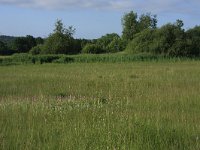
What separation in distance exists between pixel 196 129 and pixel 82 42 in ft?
283

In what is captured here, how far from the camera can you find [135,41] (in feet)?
203

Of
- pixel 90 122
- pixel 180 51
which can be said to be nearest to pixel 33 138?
pixel 90 122

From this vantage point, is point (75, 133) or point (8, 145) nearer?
point (8, 145)

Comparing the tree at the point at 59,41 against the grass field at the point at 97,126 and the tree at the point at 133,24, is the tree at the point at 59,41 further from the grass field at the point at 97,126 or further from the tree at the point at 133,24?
the grass field at the point at 97,126

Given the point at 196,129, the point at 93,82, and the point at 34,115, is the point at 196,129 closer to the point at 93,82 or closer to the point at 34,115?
the point at 34,115

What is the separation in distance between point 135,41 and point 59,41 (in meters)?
14.6

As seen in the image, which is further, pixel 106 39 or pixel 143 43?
pixel 106 39

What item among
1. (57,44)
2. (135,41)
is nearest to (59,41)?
(57,44)

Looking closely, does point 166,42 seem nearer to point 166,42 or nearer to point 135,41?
point 166,42

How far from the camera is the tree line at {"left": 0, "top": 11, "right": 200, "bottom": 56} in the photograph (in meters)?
55.7

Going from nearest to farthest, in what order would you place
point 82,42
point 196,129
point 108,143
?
point 108,143
point 196,129
point 82,42

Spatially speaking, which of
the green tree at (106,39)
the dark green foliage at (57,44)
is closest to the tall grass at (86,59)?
the dark green foliage at (57,44)

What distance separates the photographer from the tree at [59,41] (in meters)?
70.6

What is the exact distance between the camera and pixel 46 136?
7449 mm
